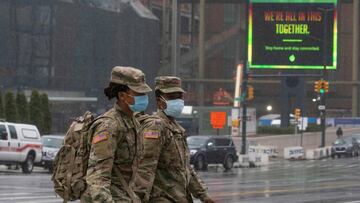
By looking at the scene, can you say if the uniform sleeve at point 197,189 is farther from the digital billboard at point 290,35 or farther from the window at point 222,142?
the digital billboard at point 290,35

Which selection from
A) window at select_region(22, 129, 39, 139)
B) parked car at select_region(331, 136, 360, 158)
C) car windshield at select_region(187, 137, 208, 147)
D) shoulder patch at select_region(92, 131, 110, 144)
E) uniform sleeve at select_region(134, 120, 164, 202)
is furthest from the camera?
parked car at select_region(331, 136, 360, 158)

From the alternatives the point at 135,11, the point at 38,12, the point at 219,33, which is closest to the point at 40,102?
the point at 38,12

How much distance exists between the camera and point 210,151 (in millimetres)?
41188

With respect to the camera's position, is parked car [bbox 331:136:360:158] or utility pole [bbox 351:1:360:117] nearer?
parked car [bbox 331:136:360:158]

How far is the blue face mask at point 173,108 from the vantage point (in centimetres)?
846

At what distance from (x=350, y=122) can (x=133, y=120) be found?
79373 mm

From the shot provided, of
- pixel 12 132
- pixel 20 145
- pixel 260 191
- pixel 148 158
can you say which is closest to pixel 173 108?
pixel 148 158

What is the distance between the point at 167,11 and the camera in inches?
3802

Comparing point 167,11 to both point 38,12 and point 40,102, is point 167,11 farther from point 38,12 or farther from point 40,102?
point 40,102

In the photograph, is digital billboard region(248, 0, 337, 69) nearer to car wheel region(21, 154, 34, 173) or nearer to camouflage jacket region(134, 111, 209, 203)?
car wheel region(21, 154, 34, 173)

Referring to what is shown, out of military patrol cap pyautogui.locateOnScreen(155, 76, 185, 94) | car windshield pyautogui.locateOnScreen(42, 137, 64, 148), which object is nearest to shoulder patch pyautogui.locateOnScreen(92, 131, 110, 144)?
military patrol cap pyautogui.locateOnScreen(155, 76, 185, 94)

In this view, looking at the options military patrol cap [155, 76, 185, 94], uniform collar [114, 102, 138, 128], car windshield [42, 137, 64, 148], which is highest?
military patrol cap [155, 76, 185, 94]

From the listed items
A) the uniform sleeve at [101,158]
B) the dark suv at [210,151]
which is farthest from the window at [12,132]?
the uniform sleeve at [101,158]

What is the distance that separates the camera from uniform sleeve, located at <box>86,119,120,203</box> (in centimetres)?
659
